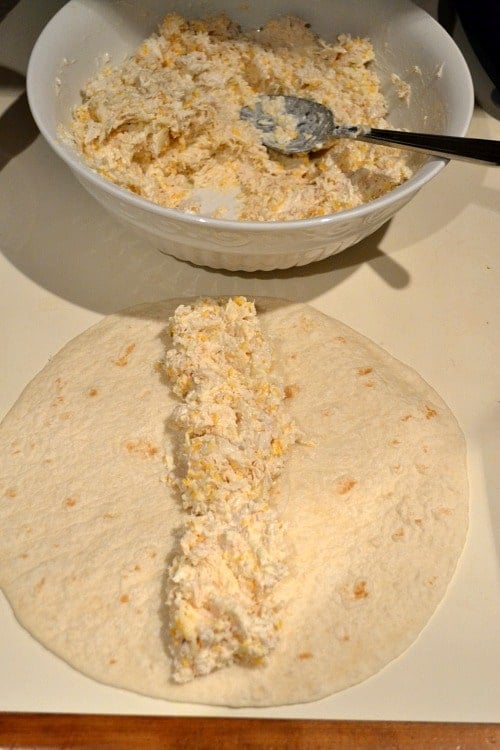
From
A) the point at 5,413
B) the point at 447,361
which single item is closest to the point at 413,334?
the point at 447,361

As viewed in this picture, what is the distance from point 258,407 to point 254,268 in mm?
373

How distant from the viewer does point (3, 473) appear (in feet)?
4.13

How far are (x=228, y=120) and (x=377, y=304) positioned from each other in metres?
0.56

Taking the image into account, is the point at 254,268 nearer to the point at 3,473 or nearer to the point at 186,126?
the point at 186,126

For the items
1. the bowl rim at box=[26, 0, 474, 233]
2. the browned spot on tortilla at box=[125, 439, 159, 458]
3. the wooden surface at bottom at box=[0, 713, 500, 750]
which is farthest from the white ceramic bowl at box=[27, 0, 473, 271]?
the wooden surface at bottom at box=[0, 713, 500, 750]

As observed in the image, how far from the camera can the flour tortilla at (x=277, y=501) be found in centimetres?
107

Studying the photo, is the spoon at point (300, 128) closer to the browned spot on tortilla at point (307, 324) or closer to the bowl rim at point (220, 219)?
the bowl rim at point (220, 219)

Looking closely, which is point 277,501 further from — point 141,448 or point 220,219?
point 220,219

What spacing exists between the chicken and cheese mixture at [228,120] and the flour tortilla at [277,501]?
294 millimetres

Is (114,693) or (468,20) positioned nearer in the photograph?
(114,693)

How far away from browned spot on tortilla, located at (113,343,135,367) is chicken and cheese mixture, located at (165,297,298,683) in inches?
4.6

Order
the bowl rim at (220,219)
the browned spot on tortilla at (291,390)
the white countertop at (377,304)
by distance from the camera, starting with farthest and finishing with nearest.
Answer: the browned spot on tortilla at (291,390), the bowl rim at (220,219), the white countertop at (377,304)

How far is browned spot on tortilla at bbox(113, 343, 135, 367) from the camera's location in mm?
1376

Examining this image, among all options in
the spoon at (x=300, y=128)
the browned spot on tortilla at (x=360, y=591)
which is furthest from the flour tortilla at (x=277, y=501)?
the spoon at (x=300, y=128)
